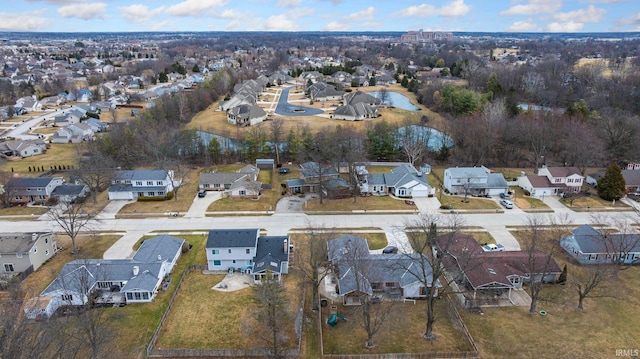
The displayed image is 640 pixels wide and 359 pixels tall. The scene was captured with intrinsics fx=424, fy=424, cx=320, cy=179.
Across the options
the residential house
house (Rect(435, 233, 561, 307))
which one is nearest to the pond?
the residential house

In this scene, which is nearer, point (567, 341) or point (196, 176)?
point (567, 341)


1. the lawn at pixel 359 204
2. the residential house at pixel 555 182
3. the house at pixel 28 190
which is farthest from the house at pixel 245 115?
the residential house at pixel 555 182

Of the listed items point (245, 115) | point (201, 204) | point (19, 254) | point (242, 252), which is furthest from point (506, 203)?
point (245, 115)

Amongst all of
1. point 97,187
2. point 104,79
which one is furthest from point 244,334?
point 104,79

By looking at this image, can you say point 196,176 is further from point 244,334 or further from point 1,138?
point 1,138

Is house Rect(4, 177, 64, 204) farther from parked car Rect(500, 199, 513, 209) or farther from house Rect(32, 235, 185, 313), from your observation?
parked car Rect(500, 199, 513, 209)

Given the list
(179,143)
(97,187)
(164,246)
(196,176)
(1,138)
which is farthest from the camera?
(1,138)
